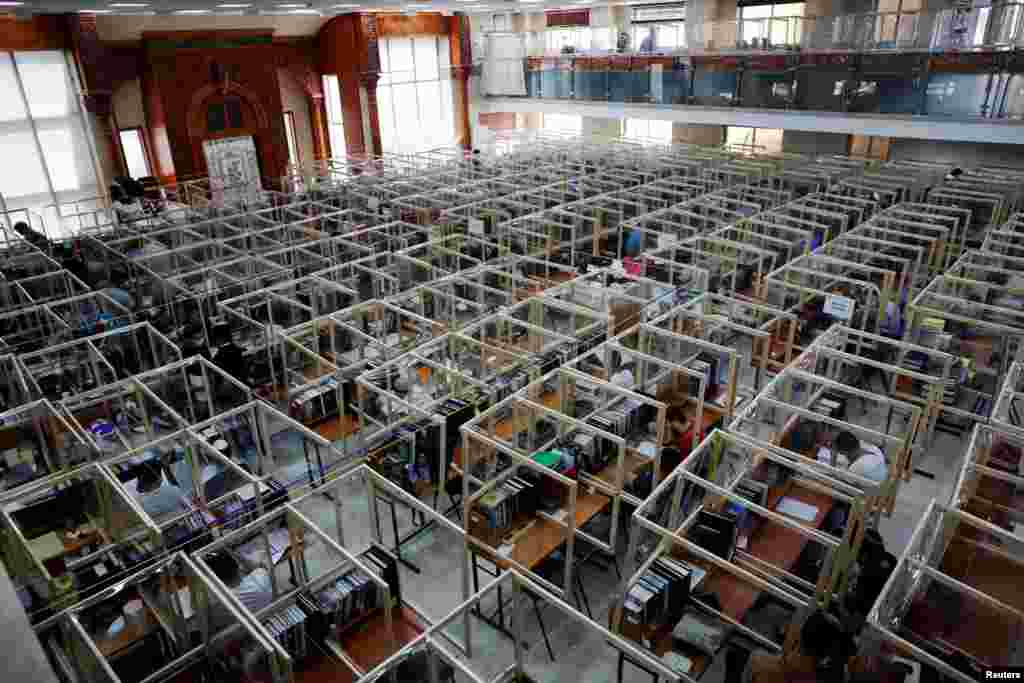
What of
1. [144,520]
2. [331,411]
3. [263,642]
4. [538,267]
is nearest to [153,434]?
[331,411]

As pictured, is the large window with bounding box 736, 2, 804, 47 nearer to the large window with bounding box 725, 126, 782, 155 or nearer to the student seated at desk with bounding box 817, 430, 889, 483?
the large window with bounding box 725, 126, 782, 155

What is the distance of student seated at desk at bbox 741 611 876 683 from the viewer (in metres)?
4.96

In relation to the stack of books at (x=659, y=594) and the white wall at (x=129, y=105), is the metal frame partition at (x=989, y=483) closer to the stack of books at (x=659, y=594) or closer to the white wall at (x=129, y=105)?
the stack of books at (x=659, y=594)

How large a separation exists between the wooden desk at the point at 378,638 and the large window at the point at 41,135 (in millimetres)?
18189

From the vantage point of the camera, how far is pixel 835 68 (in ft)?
50.9

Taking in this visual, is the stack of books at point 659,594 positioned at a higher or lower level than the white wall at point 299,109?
lower

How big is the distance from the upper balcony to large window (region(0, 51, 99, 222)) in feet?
45.9

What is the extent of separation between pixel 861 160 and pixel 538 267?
1023 centimetres

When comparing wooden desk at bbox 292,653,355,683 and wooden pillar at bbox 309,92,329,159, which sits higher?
wooden pillar at bbox 309,92,329,159

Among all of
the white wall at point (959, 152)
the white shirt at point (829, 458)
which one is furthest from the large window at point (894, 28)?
the white shirt at point (829, 458)

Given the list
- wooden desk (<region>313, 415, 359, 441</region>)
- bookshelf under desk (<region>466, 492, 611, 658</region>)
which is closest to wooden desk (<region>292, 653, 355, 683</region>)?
bookshelf under desk (<region>466, 492, 611, 658</region>)

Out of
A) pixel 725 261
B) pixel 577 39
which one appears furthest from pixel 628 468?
pixel 577 39

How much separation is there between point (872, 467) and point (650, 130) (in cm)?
2248

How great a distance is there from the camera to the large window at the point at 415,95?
82.7 ft
